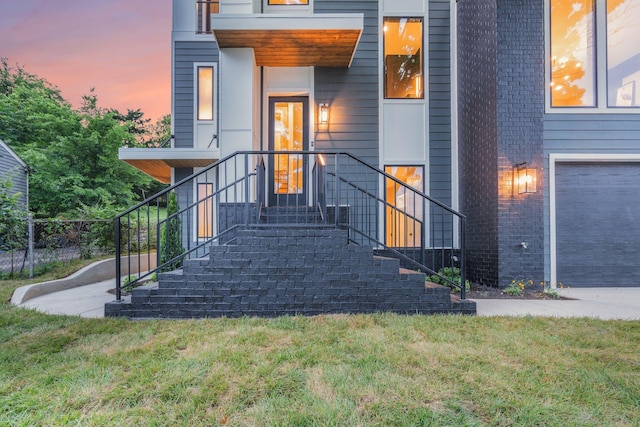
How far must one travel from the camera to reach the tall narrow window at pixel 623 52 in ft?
16.4

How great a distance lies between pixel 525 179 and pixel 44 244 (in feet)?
28.6

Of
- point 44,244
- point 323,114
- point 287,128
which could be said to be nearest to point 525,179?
point 323,114

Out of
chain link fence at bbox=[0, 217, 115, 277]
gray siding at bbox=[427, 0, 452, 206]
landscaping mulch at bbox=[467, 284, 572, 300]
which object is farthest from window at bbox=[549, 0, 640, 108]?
chain link fence at bbox=[0, 217, 115, 277]

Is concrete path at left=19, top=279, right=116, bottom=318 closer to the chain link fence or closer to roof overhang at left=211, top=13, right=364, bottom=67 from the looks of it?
the chain link fence

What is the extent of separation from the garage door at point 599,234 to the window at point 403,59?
312cm

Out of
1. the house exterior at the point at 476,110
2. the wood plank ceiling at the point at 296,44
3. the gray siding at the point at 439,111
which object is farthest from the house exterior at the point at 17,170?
the gray siding at the point at 439,111

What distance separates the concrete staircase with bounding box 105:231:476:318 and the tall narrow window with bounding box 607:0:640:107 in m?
4.91

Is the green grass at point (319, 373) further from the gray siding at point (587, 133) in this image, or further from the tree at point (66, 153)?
the tree at point (66, 153)

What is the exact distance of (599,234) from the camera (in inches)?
198

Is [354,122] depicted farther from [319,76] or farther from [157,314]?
[157,314]

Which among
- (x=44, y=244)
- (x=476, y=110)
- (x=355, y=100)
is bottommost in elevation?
(x=44, y=244)

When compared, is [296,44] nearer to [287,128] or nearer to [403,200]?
[287,128]

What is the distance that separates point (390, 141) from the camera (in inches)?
231

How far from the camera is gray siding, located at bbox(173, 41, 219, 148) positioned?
20.4 ft
